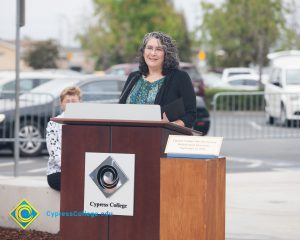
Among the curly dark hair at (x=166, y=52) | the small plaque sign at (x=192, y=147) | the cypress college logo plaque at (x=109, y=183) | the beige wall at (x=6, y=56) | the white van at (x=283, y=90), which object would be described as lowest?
the beige wall at (x=6, y=56)

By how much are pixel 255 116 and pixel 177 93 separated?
13.3m

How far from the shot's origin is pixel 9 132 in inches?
719

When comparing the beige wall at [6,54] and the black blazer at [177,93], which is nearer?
the black blazer at [177,93]

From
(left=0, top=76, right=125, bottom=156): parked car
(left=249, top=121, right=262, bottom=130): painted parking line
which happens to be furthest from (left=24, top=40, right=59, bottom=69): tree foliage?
(left=0, top=76, right=125, bottom=156): parked car

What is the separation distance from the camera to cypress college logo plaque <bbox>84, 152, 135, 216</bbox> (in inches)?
260

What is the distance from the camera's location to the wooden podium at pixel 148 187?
6.42 metres

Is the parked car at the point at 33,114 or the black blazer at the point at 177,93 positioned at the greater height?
the black blazer at the point at 177,93

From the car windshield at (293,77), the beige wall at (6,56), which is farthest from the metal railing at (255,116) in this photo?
the beige wall at (6,56)

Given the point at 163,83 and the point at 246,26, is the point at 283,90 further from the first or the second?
the point at 246,26

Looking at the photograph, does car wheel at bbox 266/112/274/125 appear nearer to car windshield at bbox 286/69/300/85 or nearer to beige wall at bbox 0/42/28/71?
car windshield at bbox 286/69/300/85

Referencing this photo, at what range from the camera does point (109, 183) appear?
6.65 metres

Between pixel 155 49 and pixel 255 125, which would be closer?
pixel 155 49

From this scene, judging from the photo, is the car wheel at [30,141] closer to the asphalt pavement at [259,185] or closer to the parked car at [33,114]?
the parked car at [33,114]

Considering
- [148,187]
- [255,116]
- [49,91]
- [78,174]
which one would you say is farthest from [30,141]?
[148,187]
